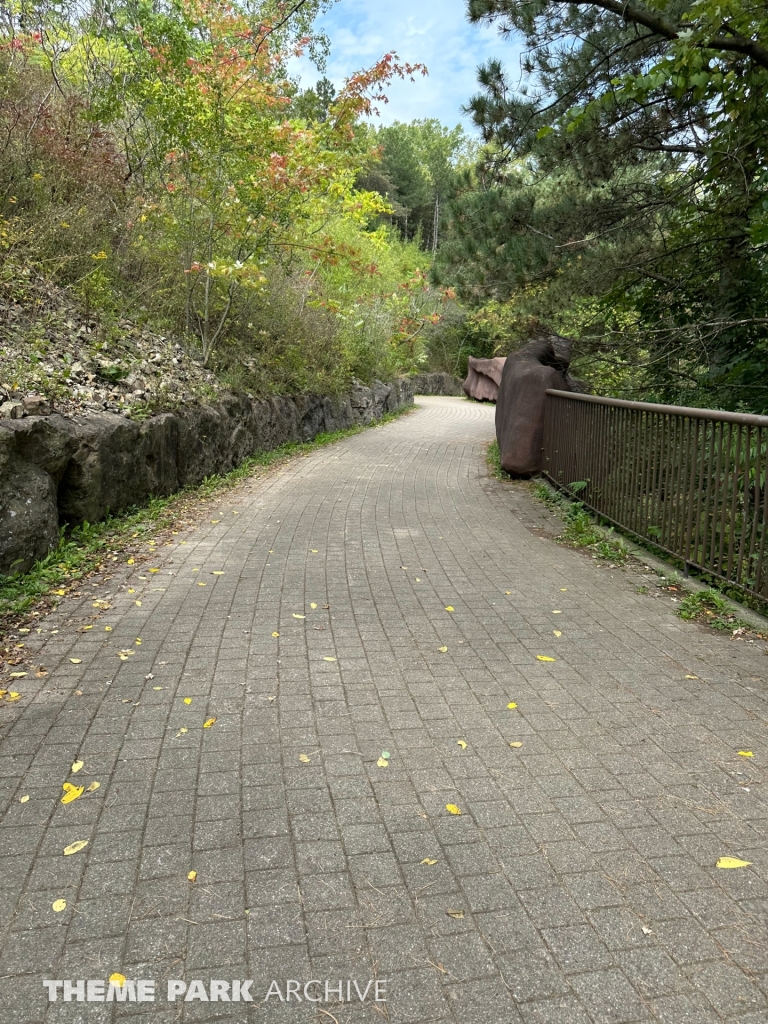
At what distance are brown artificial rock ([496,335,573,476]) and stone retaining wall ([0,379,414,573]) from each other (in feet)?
13.9

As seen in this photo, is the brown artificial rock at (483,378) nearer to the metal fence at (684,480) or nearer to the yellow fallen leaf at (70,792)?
the metal fence at (684,480)

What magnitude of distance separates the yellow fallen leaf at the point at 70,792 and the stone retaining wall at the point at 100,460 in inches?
110

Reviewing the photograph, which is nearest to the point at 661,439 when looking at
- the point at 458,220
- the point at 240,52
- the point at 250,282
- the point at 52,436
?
the point at 458,220

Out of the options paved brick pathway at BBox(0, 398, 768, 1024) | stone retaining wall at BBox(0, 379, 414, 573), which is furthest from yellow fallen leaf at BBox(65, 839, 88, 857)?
stone retaining wall at BBox(0, 379, 414, 573)

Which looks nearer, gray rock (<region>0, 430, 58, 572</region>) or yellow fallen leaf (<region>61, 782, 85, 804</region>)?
yellow fallen leaf (<region>61, 782, 85, 804</region>)

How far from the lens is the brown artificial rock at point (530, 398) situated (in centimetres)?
1098

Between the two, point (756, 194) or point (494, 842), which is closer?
point (494, 842)

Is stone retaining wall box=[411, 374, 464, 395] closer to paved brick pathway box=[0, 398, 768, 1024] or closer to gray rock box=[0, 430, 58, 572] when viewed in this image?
gray rock box=[0, 430, 58, 572]

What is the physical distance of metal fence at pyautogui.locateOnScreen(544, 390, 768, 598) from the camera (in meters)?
5.10

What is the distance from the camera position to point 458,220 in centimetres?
962

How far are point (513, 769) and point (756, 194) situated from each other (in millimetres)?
7042

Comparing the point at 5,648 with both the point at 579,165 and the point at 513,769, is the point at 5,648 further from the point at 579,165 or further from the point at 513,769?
the point at 579,165

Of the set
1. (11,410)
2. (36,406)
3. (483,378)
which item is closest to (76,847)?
(11,410)

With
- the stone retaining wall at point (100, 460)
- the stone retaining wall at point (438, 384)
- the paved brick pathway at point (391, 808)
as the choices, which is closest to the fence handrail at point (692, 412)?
the paved brick pathway at point (391, 808)
